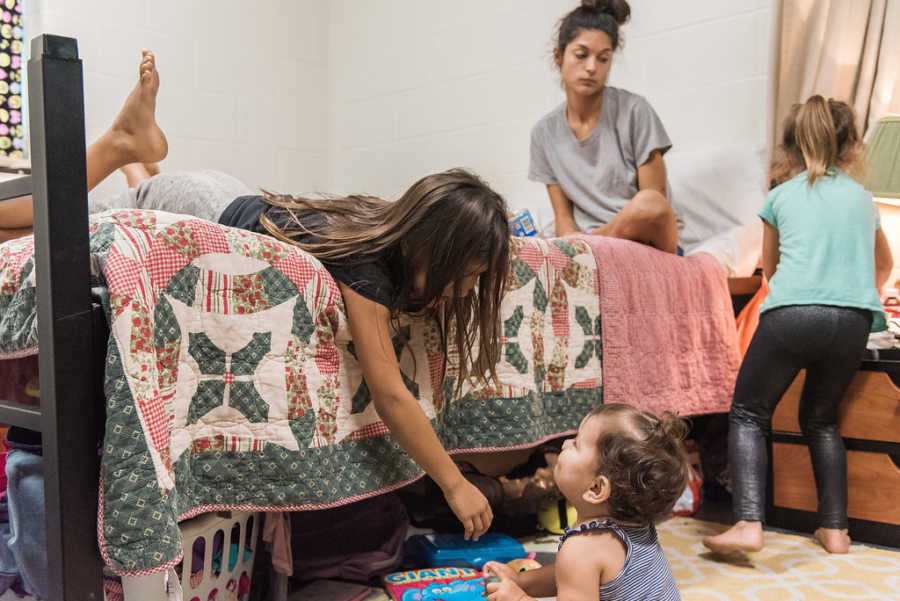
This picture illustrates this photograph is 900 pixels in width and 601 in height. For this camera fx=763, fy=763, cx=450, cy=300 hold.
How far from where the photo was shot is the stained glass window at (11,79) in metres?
2.45

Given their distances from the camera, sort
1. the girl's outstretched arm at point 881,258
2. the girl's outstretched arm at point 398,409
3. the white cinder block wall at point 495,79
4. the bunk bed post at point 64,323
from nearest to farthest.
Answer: the bunk bed post at point 64,323 < the girl's outstretched arm at point 398,409 < the girl's outstretched arm at point 881,258 < the white cinder block wall at point 495,79

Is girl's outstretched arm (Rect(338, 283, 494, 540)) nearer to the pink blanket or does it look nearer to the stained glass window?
the pink blanket

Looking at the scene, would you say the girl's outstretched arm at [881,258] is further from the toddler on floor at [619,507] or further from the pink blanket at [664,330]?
the toddler on floor at [619,507]

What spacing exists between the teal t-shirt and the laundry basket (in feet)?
3.88

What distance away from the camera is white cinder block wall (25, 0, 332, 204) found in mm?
2652

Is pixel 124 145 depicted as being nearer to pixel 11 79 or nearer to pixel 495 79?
pixel 11 79

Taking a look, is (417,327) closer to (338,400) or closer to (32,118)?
(338,400)

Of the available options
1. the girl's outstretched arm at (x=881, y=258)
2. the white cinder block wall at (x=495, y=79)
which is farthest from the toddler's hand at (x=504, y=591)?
the white cinder block wall at (x=495, y=79)

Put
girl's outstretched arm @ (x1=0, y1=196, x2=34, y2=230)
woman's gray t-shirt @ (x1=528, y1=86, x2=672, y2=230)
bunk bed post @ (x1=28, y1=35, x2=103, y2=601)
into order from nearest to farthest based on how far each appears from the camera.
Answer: bunk bed post @ (x1=28, y1=35, x2=103, y2=601) → girl's outstretched arm @ (x1=0, y1=196, x2=34, y2=230) → woman's gray t-shirt @ (x1=528, y1=86, x2=672, y2=230)

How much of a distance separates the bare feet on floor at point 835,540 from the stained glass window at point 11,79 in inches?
100

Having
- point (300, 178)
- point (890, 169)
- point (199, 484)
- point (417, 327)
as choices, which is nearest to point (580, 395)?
point (417, 327)

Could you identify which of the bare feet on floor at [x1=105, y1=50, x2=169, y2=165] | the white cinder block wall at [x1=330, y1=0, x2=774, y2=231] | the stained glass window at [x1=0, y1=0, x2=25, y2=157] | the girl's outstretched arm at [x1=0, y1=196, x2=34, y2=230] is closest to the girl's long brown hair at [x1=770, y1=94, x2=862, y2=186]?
the white cinder block wall at [x1=330, y1=0, x2=774, y2=231]

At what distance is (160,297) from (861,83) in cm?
203

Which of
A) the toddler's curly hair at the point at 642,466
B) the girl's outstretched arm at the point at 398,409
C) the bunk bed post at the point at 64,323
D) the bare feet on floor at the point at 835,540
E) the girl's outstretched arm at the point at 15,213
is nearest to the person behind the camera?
the bunk bed post at the point at 64,323
